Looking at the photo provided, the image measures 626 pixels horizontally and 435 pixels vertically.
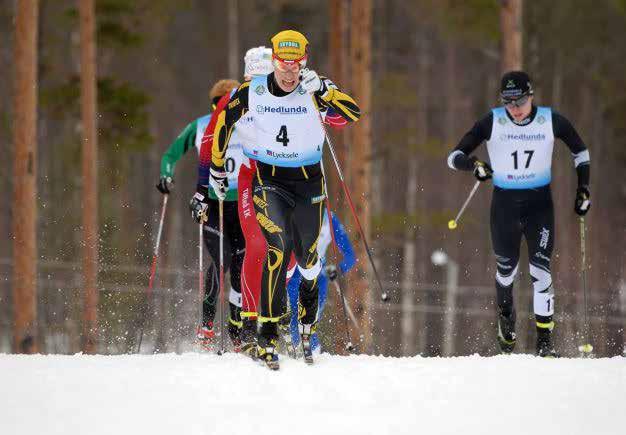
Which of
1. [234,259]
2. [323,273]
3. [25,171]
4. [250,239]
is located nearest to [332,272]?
[323,273]

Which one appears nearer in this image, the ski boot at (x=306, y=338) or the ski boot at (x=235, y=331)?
the ski boot at (x=306, y=338)

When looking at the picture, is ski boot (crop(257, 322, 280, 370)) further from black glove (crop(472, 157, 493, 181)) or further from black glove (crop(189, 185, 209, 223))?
black glove (crop(472, 157, 493, 181))

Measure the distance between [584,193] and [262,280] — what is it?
280 centimetres

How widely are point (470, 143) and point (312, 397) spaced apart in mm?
2911

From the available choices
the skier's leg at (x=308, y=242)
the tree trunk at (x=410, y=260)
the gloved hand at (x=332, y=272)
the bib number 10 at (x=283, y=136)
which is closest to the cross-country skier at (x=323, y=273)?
the gloved hand at (x=332, y=272)

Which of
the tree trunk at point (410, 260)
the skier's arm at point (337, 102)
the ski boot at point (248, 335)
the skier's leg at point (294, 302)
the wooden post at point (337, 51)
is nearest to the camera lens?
the skier's arm at point (337, 102)

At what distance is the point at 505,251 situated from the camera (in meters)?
8.37

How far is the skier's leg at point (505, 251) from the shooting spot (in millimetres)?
8242

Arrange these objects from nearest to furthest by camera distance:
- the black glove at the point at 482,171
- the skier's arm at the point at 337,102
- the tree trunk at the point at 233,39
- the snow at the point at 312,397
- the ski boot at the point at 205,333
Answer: the snow at the point at 312,397 → the skier's arm at the point at 337,102 → the black glove at the point at 482,171 → the ski boot at the point at 205,333 → the tree trunk at the point at 233,39

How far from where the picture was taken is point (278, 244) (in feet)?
Result: 23.0

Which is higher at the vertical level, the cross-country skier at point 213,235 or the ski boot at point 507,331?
the cross-country skier at point 213,235

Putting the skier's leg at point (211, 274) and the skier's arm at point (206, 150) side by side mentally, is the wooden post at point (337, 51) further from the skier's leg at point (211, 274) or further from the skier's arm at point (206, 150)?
the skier's arm at point (206, 150)

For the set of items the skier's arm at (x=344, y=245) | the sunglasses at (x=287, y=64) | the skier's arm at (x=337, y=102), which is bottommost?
the skier's arm at (x=344, y=245)

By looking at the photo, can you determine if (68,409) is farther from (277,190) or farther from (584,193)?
(584,193)
